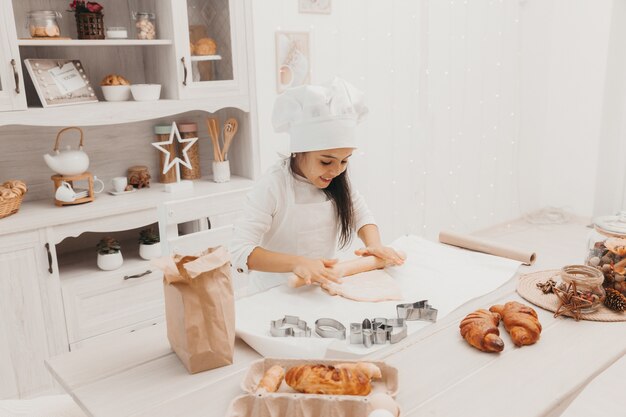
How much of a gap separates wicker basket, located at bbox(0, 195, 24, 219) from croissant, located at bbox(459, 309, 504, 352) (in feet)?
5.92

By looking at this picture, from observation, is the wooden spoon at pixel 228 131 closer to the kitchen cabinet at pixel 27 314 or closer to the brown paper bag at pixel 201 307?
the kitchen cabinet at pixel 27 314

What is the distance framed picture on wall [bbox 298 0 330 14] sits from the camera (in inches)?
121

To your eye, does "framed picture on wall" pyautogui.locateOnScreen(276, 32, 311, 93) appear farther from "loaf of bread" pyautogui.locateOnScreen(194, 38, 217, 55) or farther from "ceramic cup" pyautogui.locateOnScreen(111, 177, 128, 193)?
"ceramic cup" pyautogui.locateOnScreen(111, 177, 128, 193)

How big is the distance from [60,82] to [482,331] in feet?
6.52

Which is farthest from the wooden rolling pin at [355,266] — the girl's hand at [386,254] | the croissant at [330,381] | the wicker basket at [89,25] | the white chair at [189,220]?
the wicker basket at [89,25]

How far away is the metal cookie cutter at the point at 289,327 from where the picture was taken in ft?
3.91

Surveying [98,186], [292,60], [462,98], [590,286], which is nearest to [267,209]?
[590,286]

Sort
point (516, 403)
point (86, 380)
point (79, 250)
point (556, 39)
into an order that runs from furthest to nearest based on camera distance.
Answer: point (556, 39) → point (79, 250) → point (86, 380) → point (516, 403)

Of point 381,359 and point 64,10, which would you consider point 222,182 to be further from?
point 381,359

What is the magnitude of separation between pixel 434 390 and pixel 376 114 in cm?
268

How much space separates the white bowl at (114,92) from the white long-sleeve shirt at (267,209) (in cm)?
106

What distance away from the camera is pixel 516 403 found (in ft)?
3.22

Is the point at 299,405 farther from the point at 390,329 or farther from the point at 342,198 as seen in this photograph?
the point at 342,198

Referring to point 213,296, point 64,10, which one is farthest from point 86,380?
point 64,10
